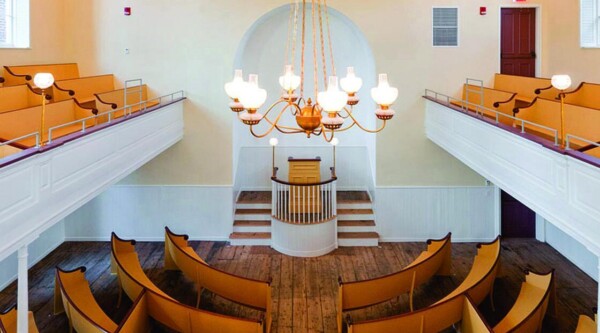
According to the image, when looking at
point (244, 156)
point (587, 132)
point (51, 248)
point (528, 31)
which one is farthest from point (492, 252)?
point (51, 248)

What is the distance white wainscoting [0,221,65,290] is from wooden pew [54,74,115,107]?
309 centimetres

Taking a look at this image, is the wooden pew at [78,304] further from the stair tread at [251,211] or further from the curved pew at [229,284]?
the stair tread at [251,211]

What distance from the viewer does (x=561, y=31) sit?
1027 centimetres

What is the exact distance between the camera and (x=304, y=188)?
10289mm

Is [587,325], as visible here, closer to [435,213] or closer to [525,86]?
[525,86]

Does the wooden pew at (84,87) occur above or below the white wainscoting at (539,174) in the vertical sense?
above

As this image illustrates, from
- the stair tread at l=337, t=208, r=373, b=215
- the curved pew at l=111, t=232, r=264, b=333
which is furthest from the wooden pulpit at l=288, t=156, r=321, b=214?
the curved pew at l=111, t=232, r=264, b=333

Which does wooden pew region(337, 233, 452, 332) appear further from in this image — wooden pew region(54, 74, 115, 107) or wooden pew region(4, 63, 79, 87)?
wooden pew region(4, 63, 79, 87)

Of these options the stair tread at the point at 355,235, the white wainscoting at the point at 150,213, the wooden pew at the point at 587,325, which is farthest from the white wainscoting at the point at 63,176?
the wooden pew at the point at 587,325

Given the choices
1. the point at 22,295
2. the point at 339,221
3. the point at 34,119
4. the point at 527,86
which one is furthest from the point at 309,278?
the point at 527,86

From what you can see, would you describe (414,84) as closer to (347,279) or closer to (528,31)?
(528,31)

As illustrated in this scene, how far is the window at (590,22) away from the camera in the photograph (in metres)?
10.2

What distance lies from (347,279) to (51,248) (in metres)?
6.54

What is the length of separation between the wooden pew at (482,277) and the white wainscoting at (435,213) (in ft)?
9.37
